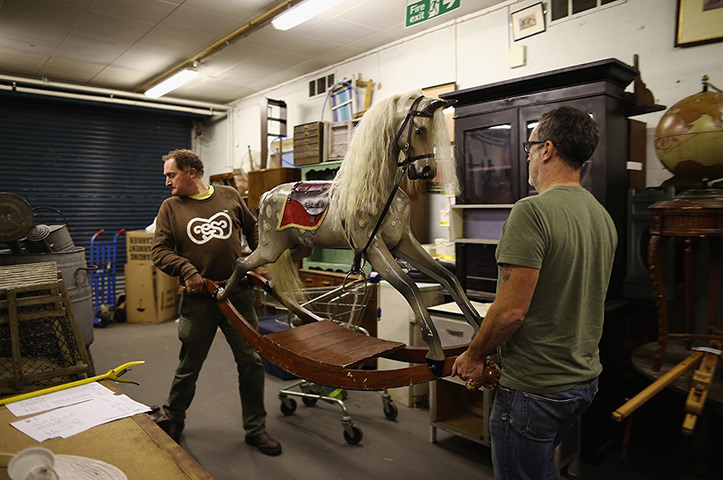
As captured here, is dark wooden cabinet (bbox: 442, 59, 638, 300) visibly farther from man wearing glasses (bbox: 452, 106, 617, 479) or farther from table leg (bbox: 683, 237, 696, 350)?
man wearing glasses (bbox: 452, 106, 617, 479)

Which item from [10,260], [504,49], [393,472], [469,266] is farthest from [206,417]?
[504,49]

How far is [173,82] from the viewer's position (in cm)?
664

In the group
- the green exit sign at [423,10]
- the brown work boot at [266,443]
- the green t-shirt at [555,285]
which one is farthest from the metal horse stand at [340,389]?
the green exit sign at [423,10]

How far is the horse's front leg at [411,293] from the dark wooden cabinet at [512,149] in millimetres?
1332

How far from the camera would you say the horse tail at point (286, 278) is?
239cm

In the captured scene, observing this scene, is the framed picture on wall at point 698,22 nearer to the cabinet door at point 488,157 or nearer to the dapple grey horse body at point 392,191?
the cabinet door at point 488,157

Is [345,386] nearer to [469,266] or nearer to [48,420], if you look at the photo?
[48,420]

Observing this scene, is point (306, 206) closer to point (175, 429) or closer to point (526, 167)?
point (526, 167)

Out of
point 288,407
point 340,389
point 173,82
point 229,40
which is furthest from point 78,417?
point 173,82

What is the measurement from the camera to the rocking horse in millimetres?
1657

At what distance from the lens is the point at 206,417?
3607 mm

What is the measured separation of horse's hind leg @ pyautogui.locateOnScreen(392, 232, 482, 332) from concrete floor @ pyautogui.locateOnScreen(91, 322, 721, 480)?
1.48m

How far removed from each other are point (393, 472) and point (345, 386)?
4.85 ft

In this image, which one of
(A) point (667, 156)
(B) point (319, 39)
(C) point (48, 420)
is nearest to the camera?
(C) point (48, 420)
